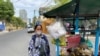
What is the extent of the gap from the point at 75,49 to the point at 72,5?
1281 millimetres

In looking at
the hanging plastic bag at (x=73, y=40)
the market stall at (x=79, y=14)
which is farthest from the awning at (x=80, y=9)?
the hanging plastic bag at (x=73, y=40)

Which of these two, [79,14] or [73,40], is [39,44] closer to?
[73,40]

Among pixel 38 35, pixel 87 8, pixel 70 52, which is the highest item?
pixel 87 8

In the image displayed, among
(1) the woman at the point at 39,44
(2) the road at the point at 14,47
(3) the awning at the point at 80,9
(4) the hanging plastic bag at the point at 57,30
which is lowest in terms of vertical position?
(2) the road at the point at 14,47

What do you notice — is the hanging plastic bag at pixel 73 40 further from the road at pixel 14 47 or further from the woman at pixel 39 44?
the road at pixel 14 47

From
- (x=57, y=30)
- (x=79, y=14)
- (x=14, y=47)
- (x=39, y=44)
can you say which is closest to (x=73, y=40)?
(x=57, y=30)

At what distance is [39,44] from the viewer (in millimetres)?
7297

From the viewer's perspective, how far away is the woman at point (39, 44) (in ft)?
23.8

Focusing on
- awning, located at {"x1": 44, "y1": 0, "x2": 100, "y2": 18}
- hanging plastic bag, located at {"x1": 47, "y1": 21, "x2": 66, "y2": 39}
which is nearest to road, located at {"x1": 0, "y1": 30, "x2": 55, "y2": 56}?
awning, located at {"x1": 44, "y1": 0, "x2": 100, "y2": 18}

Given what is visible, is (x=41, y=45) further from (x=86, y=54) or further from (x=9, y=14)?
(x=9, y=14)

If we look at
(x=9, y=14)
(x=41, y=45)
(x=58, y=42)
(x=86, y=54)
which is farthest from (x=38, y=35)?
(x=9, y=14)

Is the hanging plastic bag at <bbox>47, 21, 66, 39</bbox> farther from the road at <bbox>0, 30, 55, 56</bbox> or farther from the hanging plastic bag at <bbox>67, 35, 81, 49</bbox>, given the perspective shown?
the road at <bbox>0, 30, 55, 56</bbox>

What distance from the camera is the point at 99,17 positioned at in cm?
666

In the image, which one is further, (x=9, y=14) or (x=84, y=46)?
(x=9, y=14)
